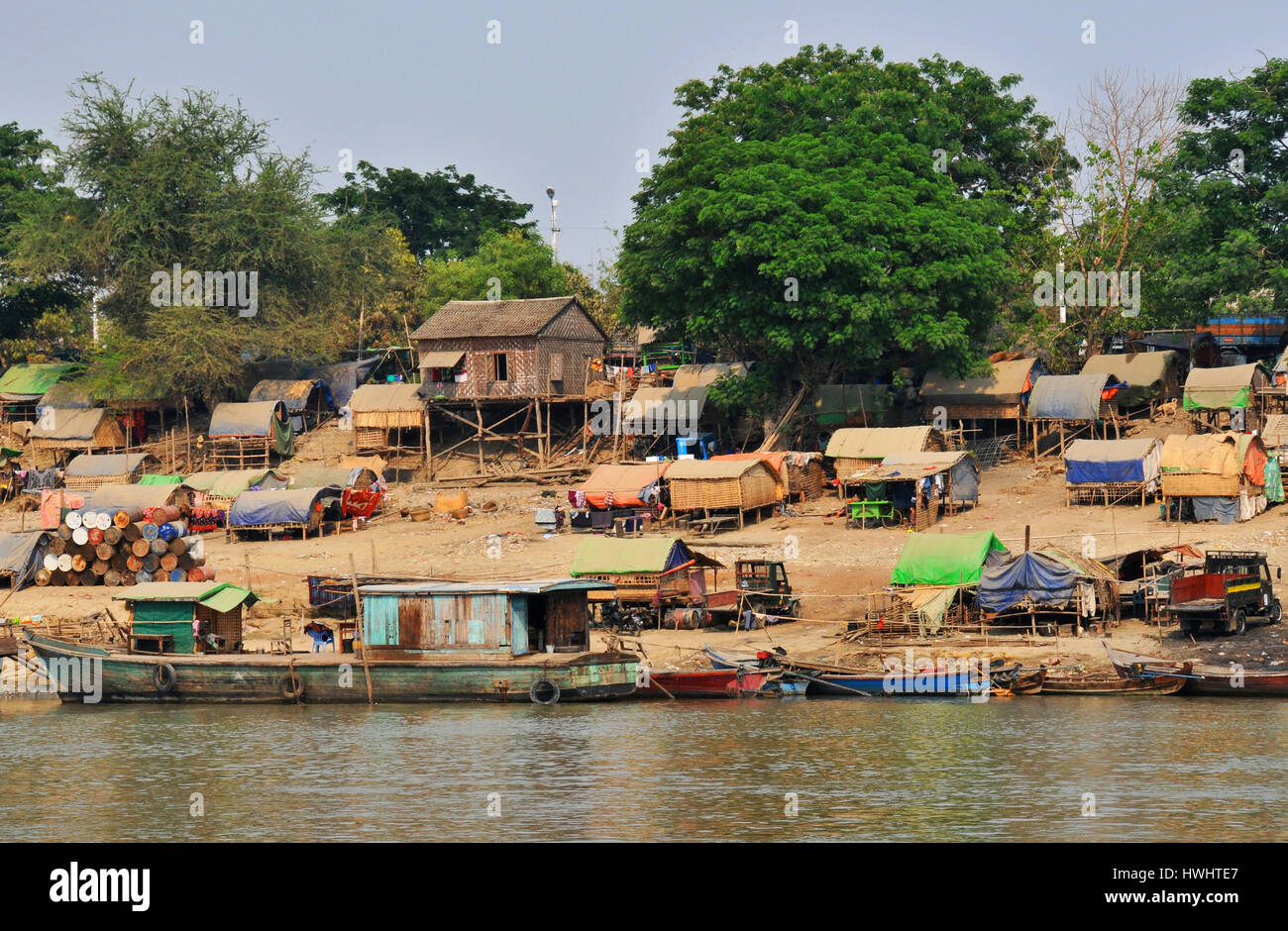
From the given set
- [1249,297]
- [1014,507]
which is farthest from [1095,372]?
[1014,507]

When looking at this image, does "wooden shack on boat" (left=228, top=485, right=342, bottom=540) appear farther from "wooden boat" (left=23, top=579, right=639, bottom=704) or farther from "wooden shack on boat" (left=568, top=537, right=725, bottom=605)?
"wooden boat" (left=23, top=579, right=639, bottom=704)

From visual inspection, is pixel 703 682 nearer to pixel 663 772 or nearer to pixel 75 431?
pixel 663 772

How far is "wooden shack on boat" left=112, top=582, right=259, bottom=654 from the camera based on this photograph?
32.2 metres

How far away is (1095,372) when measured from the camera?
52094mm

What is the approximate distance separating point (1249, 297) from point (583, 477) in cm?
2337

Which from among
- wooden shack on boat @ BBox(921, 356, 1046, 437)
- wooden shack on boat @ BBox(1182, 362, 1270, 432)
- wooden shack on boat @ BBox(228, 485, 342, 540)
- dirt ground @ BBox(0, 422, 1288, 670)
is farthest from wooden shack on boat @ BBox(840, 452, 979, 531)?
wooden shack on boat @ BBox(228, 485, 342, 540)

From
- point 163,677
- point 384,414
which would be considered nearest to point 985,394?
point 384,414

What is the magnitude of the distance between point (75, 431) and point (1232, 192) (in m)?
43.7

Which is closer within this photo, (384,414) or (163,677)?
(163,677)

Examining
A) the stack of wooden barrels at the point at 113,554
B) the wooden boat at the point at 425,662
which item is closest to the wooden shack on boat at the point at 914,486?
the wooden boat at the point at 425,662

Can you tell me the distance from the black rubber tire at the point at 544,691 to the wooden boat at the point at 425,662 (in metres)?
0.02

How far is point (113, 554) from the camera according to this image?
40.8 metres

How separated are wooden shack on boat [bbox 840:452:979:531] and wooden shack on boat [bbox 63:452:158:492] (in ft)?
88.4

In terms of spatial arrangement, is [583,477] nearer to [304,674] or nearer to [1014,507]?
[1014,507]
